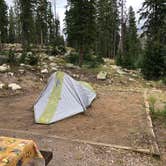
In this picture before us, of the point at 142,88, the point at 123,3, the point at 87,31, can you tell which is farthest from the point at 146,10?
the point at 142,88

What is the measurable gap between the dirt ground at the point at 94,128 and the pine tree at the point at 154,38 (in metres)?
4.34

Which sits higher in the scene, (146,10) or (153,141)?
(146,10)

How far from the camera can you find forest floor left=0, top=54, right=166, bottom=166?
13.9ft

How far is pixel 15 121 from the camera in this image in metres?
6.05

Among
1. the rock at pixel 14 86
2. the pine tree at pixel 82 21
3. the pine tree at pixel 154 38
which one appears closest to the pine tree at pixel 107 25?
the pine tree at pixel 154 38

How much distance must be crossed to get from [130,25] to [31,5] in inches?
567

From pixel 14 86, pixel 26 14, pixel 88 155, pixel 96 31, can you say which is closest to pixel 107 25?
pixel 26 14

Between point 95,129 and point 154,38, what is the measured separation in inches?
474

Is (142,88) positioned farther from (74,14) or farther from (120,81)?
(74,14)

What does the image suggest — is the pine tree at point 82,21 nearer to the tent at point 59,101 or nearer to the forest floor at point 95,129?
the forest floor at point 95,129

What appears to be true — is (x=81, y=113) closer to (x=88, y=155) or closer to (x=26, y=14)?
(x=88, y=155)

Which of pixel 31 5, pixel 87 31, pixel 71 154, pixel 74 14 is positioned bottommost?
pixel 71 154

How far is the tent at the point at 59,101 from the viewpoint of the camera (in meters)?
6.20

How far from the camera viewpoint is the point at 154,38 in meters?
16.0
